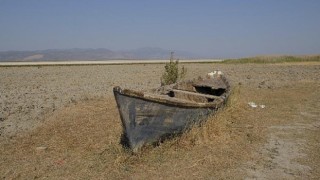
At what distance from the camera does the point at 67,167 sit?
25.4ft

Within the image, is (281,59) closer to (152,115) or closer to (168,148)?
(168,148)

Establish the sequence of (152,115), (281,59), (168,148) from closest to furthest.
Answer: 1. (152,115)
2. (168,148)
3. (281,59)

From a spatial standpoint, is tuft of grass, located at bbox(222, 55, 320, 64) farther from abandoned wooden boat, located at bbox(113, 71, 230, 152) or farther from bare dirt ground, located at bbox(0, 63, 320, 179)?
abandoned wooden boat, located at bbox(113, 71, 230, 152)

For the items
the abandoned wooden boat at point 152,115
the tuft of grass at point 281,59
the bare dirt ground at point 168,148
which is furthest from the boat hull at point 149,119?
the tuft of grass at point 281,59

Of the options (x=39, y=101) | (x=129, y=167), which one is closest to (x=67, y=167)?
(x=129, y=167)

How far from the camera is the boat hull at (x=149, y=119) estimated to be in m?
7.72

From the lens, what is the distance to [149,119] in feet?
26.1

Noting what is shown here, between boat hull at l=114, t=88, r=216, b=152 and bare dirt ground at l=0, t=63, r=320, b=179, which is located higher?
boat hull at l=114, t=88, r=216, b=152

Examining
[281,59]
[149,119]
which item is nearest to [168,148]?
[149,119]

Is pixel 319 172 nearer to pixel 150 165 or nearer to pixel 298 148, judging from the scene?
pixel 298 148

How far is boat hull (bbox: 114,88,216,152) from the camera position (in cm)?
772

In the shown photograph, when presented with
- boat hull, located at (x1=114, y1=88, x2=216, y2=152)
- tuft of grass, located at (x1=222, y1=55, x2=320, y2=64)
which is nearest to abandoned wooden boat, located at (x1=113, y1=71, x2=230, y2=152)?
boat hull, located at (x1=114, y1=88, x2=216, y2=152)

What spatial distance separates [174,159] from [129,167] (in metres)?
0.96

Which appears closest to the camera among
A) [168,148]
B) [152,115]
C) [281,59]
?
[152,115]
